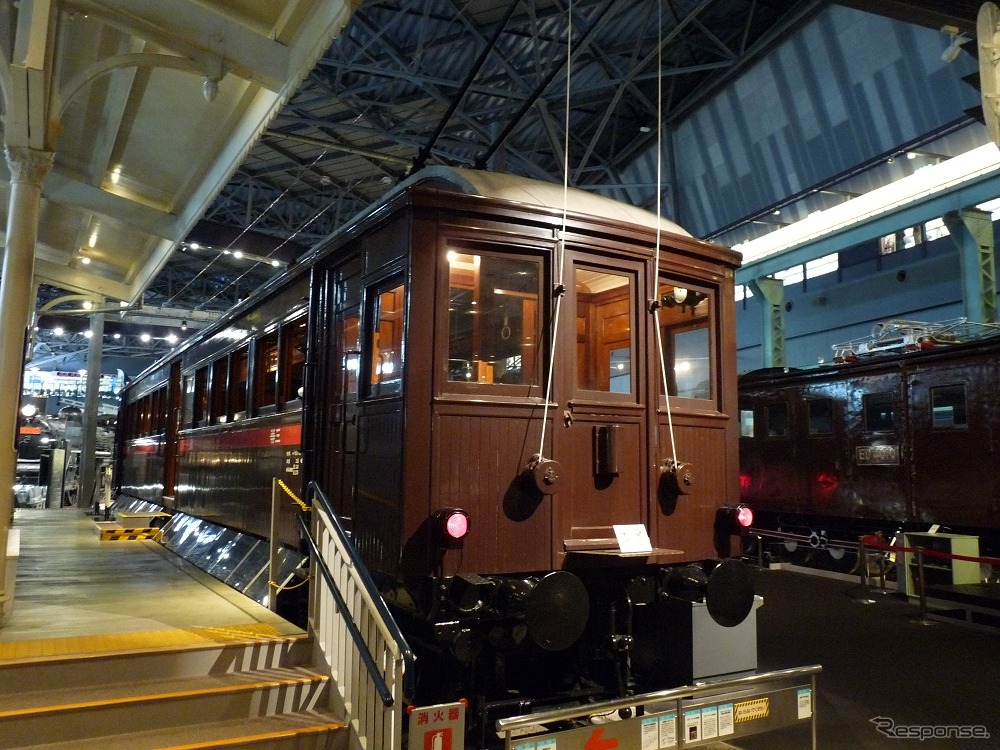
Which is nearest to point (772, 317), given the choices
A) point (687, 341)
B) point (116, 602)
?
point (687, 341)

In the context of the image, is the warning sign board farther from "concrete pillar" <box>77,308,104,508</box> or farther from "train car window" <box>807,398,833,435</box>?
"concrete pillar" <box>77,308,104,508</box>

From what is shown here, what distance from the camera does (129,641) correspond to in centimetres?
449

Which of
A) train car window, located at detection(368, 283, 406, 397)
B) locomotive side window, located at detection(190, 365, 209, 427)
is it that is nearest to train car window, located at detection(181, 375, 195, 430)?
locomotive side window, located at detection(190, 365, 209, 427)

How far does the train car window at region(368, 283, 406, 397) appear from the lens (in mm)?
4367

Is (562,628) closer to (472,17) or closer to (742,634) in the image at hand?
(742,634)

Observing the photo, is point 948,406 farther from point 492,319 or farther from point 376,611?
point 376,611

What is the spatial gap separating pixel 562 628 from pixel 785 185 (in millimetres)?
16806

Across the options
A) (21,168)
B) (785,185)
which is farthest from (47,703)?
(785,185)

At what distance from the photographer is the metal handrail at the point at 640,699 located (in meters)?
3.25

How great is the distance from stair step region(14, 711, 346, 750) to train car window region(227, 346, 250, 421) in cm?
436

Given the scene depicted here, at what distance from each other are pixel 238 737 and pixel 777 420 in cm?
1164

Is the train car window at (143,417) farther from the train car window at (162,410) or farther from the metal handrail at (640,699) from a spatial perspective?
the metal handrail at (640,699)

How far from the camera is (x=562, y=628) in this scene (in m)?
3.90

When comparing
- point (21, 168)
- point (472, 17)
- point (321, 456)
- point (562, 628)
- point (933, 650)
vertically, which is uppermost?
point (472, 17)
